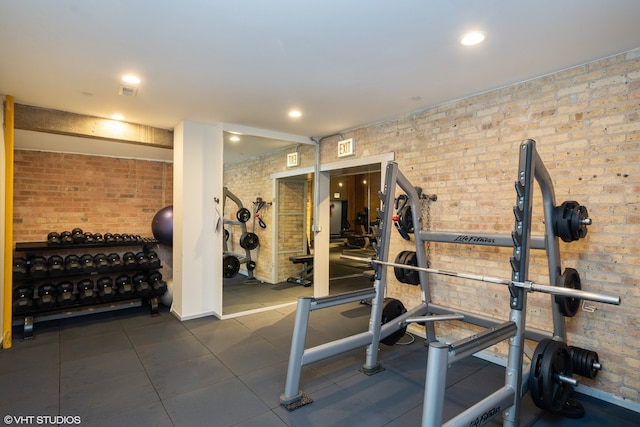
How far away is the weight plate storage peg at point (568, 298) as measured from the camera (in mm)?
2279

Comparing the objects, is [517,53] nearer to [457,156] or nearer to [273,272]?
[457,156]

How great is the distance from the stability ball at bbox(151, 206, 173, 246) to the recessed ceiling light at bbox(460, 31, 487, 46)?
424 centimetres

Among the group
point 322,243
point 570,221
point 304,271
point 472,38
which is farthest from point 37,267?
point 570,221

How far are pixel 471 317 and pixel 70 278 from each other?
16.2 ft

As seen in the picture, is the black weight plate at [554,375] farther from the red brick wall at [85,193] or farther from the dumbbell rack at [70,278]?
the red brick wall at [85,193]

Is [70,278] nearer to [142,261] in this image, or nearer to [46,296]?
[46,296]

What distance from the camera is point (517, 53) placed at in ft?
7.57

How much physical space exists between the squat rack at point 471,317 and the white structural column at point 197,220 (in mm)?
2171

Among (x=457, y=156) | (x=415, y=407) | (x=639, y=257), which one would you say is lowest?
(x=415, y=407)

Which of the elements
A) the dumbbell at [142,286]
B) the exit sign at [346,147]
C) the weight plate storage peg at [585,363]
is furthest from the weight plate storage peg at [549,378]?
the dumbbell at [142,286]

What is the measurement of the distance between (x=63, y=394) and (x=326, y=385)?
1.95 m

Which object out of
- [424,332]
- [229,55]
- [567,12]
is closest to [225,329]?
[424,332]

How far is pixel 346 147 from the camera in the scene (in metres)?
4.49

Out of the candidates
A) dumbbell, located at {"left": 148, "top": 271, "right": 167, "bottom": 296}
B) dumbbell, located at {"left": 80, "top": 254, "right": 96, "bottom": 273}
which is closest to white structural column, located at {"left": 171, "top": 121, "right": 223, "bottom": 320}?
dumbbell, located at {"left": 148, "top": 271, "right": 167, "bottom": 296}
